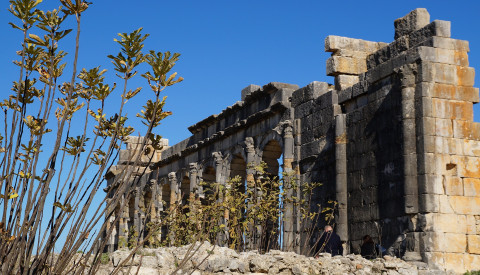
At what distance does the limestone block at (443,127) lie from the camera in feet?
41.1

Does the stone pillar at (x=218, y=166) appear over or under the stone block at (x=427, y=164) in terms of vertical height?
over

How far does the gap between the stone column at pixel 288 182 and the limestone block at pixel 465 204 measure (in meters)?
4.12

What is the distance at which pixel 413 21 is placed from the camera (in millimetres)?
A: 13508

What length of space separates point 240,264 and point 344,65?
7.30m

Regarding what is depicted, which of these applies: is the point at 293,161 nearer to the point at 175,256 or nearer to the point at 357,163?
the point at 357,163

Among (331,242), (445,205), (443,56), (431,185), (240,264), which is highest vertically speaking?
(443,56)

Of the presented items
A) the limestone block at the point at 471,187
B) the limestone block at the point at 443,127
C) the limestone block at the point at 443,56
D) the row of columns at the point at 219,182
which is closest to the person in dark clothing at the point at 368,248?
the limestone block at the point at 471,187

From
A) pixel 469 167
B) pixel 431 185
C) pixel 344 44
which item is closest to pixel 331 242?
pixel 431 185

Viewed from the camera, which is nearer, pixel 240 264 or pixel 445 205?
pixel 240 264

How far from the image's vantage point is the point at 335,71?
52.0 ft

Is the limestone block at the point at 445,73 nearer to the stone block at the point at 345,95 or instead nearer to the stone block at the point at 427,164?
the stone block at the point at 427,164

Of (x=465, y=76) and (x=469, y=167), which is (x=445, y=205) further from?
(x=465, y=76)

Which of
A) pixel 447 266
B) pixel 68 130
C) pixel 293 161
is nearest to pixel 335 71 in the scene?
pixel 293 161

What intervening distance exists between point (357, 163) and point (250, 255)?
15.8 ft
